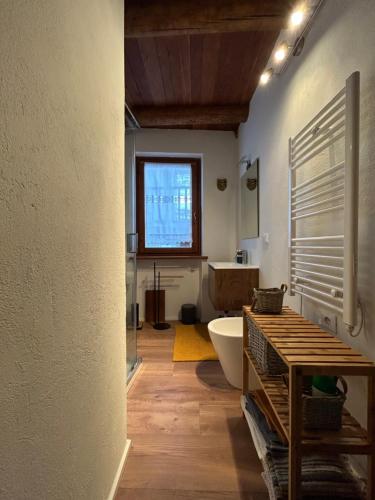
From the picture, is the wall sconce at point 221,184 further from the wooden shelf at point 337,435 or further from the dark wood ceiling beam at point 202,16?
the wooden shelf at point 337,435

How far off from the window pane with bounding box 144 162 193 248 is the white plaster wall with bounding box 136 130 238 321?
0.21m

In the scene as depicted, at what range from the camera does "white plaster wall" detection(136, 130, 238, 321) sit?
3439mm

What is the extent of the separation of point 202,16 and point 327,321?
2.00 meters

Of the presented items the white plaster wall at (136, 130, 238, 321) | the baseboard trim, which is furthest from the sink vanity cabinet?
the baseboard trim

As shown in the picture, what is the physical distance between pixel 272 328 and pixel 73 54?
1278 mm

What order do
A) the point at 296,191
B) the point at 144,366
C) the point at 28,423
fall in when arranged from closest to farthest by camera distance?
the point at 28,423
the point at 296,191
the point at 144,366

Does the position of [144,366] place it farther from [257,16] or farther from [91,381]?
[257,16]

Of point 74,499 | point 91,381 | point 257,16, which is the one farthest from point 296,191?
point 74,499

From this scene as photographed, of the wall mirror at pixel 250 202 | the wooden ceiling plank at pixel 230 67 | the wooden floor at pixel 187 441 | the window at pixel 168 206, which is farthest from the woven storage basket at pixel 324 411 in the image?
the window at pixel 168 206

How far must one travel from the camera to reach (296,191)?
1.58 m

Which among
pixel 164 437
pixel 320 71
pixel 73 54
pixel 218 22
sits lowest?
pixel 164 437

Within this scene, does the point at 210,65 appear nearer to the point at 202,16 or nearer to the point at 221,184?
the point at 202,16

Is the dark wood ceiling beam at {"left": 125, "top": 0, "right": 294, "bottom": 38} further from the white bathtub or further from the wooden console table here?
the white bathtub

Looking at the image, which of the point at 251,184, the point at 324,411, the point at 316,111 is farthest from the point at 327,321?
the point at 251,184
